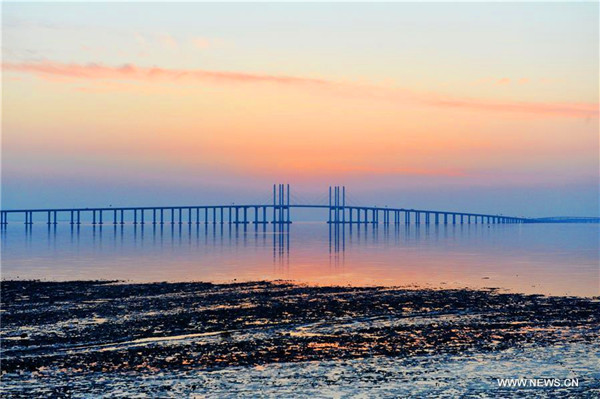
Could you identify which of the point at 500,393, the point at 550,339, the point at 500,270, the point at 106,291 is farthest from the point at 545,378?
the point at 500,270

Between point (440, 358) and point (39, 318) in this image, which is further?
point (39, 318)

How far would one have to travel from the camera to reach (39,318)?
22.7 m

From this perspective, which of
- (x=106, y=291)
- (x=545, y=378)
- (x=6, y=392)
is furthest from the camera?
(x=106, y=291)

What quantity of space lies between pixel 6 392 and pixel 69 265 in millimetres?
37444

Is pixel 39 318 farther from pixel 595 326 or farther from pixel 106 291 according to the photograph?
pixel 595 326

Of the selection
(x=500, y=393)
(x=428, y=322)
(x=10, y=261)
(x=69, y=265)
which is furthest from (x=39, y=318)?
(x=10, y=261)

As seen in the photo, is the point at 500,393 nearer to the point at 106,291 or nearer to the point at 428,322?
the point at 428,322

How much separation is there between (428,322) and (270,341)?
559 centimetres

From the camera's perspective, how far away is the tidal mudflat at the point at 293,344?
47.3 ft

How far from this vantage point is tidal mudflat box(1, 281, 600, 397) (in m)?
14.4

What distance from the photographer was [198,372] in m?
15.4

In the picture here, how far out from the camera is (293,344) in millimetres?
18516

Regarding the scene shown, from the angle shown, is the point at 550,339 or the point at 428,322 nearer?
the point at 550,339

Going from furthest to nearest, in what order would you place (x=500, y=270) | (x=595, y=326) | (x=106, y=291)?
1. (x=500, y=270)
2. (x=106, y=291)
3. (x=595, y=326)
